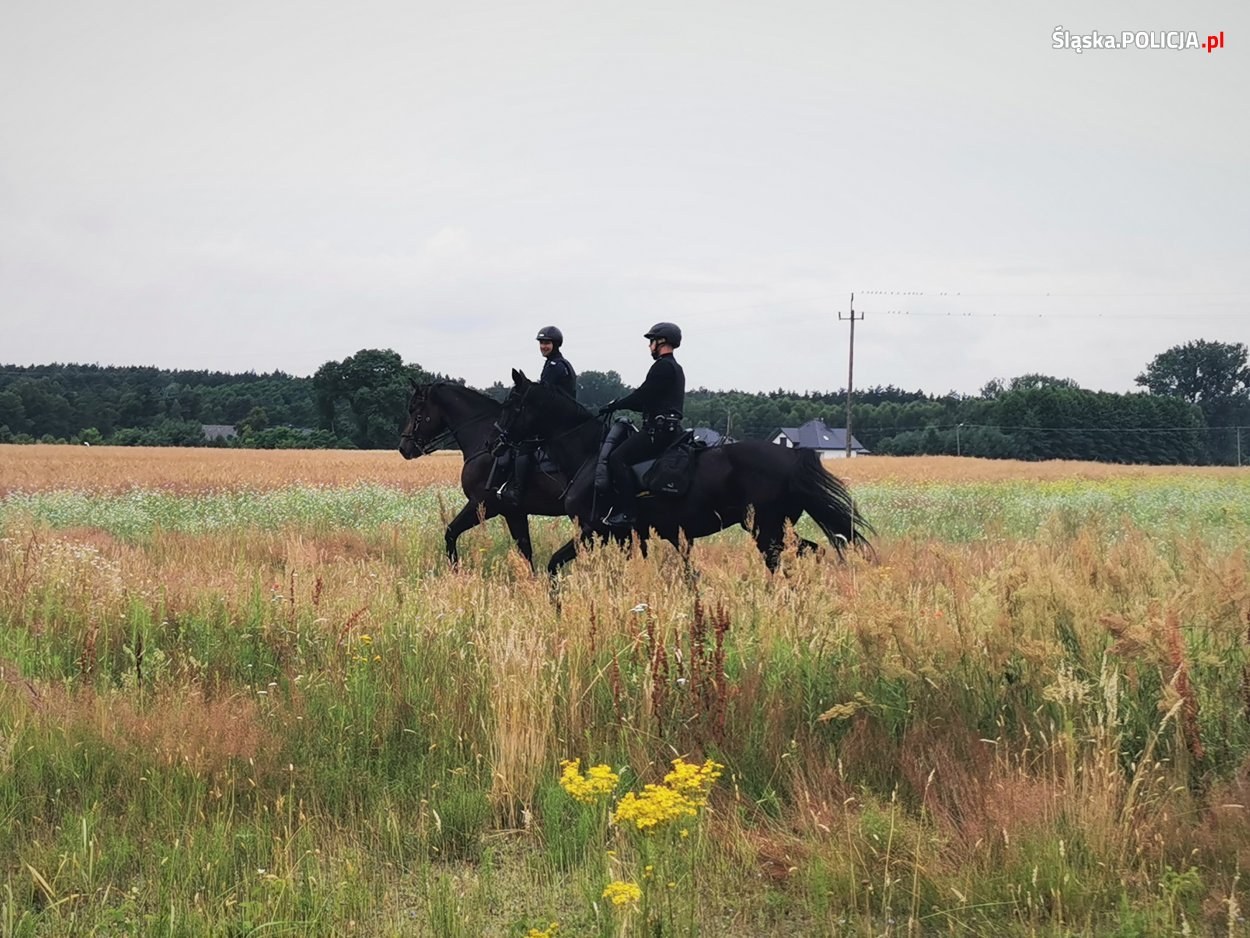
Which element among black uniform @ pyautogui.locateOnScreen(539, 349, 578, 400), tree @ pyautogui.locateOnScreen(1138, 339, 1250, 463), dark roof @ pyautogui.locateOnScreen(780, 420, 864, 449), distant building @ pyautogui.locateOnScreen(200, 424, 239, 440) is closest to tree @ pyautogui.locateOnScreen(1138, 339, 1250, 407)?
tree @ pyautogui.locateOnScreen(1138, 339, 1250, 463)

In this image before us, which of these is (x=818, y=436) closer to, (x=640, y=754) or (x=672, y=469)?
(x=672, y=469)

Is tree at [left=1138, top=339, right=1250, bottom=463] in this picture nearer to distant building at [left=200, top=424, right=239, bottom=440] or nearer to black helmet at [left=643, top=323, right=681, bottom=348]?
distant building at [left=200, top=424, right=239, bottom=440]

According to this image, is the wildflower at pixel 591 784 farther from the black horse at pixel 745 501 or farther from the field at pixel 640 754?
the black horse at pixel 745 501

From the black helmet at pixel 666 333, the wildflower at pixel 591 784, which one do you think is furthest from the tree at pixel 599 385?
the wildflower at pixel 591 784

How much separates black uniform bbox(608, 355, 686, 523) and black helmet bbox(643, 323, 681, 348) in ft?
0.58

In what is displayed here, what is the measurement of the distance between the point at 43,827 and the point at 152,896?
98 centimetres

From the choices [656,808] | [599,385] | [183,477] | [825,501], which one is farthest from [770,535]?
[599,385]

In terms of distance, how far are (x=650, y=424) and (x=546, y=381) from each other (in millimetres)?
1880

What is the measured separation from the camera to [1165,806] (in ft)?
12.0

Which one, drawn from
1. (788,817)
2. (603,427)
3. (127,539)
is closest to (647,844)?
(788,817)

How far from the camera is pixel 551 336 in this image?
452 inches

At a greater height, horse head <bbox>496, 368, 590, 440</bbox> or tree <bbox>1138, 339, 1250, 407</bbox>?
tree <bbox>1138, 339, 1250, 407</bbox>

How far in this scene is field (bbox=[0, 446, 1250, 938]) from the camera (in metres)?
3.31

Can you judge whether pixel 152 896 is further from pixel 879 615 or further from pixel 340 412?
pixel 340 412
